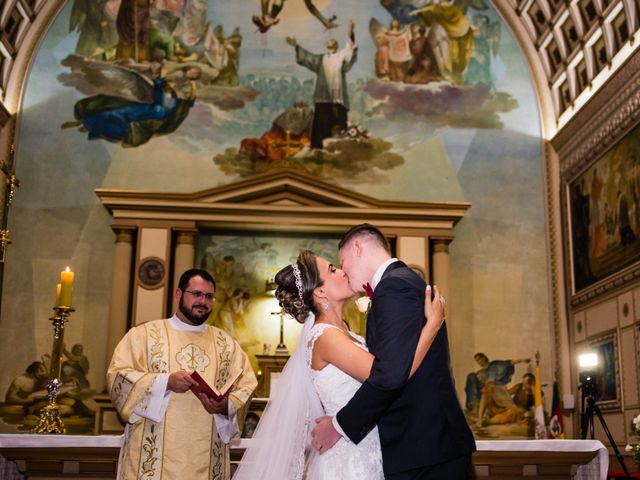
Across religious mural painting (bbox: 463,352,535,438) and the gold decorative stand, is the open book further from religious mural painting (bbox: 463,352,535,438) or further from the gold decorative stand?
religious mural painting (bbox: 463,352,535,438)

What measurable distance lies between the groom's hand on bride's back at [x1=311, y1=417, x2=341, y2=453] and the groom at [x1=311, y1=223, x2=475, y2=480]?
110mm

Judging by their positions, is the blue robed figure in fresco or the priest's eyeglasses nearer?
the priest's eyeglasses

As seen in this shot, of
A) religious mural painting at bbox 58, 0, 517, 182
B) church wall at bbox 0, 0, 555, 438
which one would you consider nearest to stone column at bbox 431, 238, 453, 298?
church wall at bbox 0, 0, 555, 438

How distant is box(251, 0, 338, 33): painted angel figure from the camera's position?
1536 cm

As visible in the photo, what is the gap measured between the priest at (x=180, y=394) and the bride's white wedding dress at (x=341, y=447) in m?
1.59

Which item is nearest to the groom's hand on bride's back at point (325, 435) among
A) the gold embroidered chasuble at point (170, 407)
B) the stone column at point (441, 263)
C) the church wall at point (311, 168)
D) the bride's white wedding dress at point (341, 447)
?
the bride's white wedding dress at point (341, 447)

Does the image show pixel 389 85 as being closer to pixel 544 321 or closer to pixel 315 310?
pixel 544 321

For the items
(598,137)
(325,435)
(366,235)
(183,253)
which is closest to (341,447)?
(325,435)

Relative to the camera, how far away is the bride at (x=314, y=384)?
4.04 metres

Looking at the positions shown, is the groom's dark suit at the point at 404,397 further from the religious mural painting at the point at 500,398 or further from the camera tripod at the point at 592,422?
the religious mural painting at the point at 500,398

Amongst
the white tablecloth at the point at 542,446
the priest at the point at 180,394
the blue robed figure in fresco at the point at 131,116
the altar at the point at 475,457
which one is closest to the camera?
the priest at the point at 180,394

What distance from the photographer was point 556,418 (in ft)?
37.3

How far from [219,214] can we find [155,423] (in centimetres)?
756

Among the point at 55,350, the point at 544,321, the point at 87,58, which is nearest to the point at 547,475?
the point at 55,350
